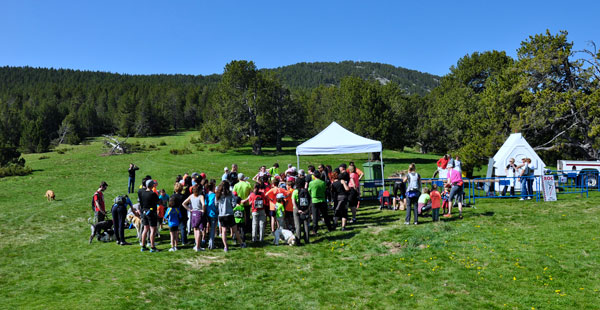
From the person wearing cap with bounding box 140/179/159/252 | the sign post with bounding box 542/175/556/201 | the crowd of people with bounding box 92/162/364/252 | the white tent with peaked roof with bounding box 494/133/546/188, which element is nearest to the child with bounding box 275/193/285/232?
the crowd of people with bounding box 92/162/364/252

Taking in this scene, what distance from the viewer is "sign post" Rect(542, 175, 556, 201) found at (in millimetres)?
14375

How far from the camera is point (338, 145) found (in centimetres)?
1822

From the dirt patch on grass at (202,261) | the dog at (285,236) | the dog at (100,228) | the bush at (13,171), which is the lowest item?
the dirt patch on grass at (202,261)

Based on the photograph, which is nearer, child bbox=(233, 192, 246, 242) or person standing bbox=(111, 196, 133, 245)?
child bbox=(233, 192, 246, 242)

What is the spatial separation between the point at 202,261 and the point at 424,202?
7659 millimetres

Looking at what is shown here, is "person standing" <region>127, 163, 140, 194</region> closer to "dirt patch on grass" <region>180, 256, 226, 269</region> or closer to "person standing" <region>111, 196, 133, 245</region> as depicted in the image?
"person standing" <region>111, 196, 133, 245</region>

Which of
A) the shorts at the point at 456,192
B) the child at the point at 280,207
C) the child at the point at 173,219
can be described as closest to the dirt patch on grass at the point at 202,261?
the child at the point at 173,219

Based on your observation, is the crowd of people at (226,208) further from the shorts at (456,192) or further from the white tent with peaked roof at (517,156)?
the white tent with peaked roof at (517,156)

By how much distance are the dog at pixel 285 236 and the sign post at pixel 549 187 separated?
10.5 meters

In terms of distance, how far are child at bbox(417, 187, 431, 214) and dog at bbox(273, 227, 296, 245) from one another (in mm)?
4917

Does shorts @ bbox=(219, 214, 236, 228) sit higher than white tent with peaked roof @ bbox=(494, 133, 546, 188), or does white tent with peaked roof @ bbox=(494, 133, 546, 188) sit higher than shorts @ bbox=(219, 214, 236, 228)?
white tent with peaked roof @ bbox=(494, 133, 546, 188)

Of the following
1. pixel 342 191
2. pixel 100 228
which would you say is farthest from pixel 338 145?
pixel 100 228

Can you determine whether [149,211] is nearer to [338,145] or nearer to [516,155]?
[338,145]

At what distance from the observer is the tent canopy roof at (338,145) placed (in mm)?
18000
